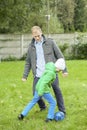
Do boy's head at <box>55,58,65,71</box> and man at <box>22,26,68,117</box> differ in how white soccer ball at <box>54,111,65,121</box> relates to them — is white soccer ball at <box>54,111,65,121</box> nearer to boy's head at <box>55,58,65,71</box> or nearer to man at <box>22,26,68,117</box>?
man at <box>22,26,68,117</box>

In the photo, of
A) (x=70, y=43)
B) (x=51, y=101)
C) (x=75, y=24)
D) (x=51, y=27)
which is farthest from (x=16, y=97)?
(x=75, y=24)

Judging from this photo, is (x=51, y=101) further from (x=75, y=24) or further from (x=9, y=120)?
(x=75, y=24)

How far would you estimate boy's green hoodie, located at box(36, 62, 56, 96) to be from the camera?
709 cm

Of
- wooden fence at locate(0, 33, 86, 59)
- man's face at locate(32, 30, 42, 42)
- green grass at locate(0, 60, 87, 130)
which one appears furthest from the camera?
wooden fence at locate(0, 33, 86, 59)

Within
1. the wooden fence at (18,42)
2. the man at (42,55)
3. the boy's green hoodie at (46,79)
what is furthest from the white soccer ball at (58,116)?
the wooden fence at (18,42)

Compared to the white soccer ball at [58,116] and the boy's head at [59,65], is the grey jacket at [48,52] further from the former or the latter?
the white soccer ball at [58,116]

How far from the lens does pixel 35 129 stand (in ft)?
23.3

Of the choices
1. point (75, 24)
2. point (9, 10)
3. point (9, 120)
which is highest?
point (9, 120)

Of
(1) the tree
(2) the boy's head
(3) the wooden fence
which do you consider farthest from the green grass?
(1) the tree

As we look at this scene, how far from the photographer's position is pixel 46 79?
279 inches

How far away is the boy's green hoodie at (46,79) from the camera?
7090 millimetres

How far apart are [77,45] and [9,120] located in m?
21.0

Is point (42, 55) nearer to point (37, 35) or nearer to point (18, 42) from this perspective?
point (37, 35)

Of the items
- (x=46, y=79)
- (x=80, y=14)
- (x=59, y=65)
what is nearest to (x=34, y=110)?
(x=46, y=79)
